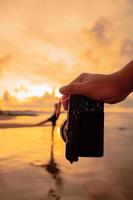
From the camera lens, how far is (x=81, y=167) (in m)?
10.6

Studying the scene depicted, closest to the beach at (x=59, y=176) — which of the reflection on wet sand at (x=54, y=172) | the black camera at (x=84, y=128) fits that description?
the reflection on wet sand at (x=54, y=172)

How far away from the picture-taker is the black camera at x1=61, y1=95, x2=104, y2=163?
77.4 inches

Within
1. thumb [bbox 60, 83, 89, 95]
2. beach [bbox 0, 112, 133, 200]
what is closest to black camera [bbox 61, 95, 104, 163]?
thumb [bbox 60, 83, 89, 95]

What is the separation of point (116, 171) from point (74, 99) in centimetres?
889

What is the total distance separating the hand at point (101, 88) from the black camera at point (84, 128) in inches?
1.8

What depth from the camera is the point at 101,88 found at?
188 cm

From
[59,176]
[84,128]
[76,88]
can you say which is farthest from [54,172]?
[76,88]

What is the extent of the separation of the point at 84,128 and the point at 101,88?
0.87ft

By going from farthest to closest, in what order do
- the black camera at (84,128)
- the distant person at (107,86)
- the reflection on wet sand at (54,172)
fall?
the reflection on wet sand at (54,172) < the black camera at (84,128) < the distant person at (107,86)

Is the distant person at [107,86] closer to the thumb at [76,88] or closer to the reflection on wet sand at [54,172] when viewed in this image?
the thumb at [76,88]

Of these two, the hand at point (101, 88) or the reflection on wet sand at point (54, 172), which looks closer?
the hand at point (101, 88)

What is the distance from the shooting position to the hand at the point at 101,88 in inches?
73.4

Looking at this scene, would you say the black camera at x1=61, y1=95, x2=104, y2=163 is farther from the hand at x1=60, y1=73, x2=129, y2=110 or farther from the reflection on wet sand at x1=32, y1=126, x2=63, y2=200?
the reflection on wet sand at x1=32, y1=126, x2=63, y2=200

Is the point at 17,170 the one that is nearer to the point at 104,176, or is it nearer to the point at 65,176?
the point at 65,176
